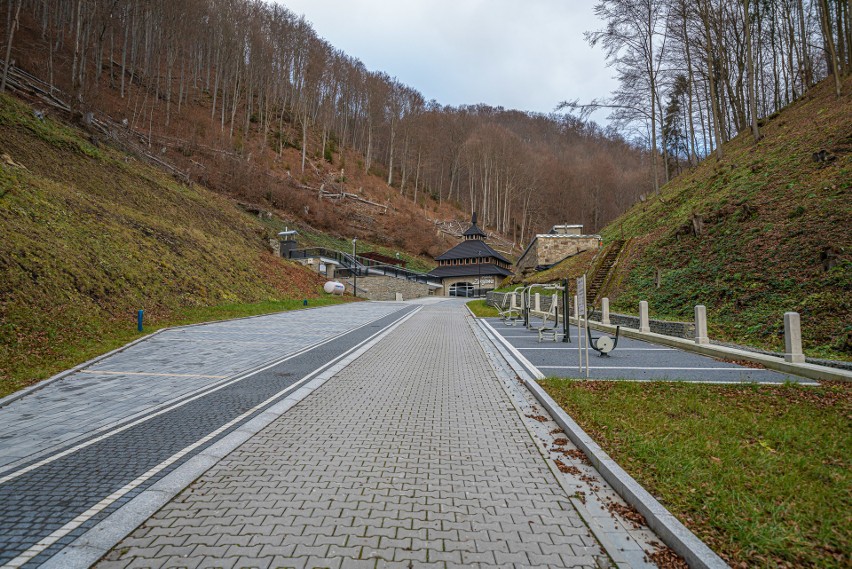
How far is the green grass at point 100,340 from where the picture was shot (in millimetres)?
7637

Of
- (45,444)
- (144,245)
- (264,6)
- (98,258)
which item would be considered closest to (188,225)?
(144,245)

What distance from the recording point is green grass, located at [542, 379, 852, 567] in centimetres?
276

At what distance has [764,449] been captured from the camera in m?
4.20

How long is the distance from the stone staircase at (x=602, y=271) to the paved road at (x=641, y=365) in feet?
33.0

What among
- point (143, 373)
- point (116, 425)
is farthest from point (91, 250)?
point (116, 425)

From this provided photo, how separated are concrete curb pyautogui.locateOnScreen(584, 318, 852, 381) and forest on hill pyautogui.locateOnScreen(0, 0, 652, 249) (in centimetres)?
3440

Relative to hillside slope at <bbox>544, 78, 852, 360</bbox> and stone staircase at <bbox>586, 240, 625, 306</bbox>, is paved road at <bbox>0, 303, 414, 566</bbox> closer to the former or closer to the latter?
hillside slope at <bbox>544, 78, 852, 360</bbox>

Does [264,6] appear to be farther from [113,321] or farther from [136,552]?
[136,552]

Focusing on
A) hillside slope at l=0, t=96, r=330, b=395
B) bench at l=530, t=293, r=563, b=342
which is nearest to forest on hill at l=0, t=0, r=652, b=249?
hillside slope at l=0, t=96, r=330, b=395

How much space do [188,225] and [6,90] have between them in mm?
12093

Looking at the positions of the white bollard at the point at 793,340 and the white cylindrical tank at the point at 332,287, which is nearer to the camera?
the white bollard at the point at 793,340

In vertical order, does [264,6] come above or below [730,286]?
above

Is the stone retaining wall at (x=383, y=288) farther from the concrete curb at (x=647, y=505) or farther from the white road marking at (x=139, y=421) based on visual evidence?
the concrete curb at (x=647, y=505)

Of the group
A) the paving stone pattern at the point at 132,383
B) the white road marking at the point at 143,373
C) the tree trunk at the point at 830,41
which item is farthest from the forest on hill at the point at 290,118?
the tree trunk at the point at 830,41
